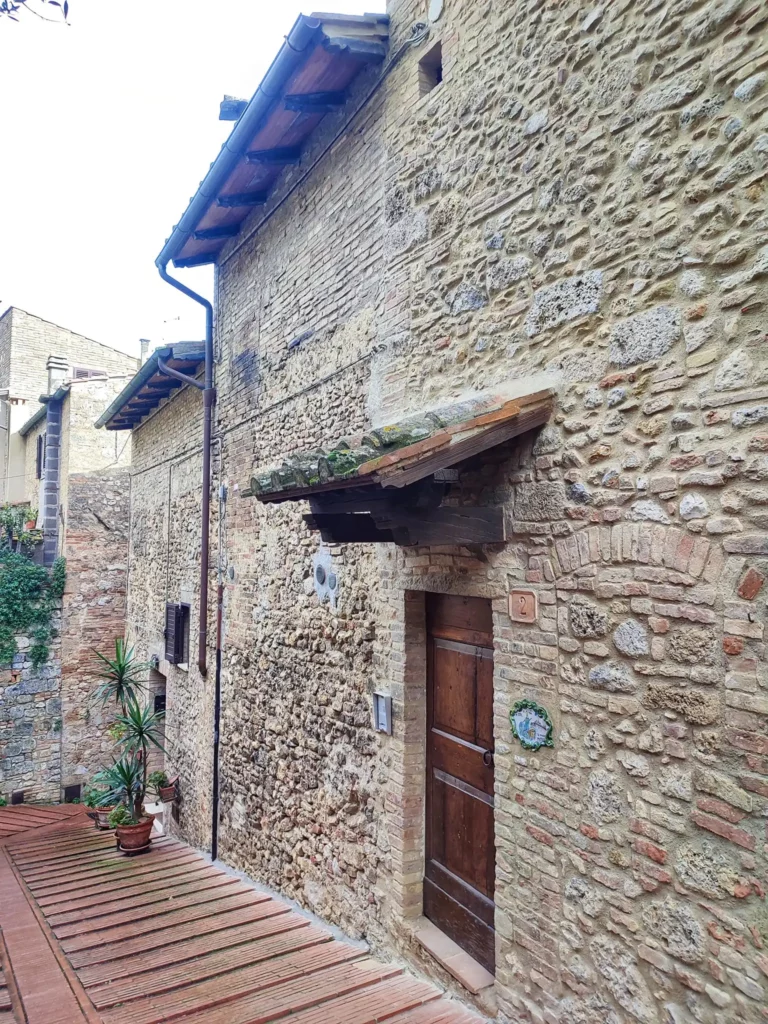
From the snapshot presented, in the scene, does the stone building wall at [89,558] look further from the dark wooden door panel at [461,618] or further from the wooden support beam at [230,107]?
the dark wooden door panel at [461,618]

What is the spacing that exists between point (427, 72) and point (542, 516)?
301 centimetres

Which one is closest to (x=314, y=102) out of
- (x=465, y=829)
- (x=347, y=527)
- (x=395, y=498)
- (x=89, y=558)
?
(x=347, y=527)

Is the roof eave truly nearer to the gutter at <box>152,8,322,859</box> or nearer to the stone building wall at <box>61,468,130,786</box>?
the gutter at <box>152,8,322,859</box>

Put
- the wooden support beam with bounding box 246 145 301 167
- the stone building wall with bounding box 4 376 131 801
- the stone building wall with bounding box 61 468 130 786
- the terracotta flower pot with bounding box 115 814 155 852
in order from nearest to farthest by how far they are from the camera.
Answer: the wooden support beam with bounding box 246 145 301 167 < the terracotta flower pot with bounding box 115 814 155 852 < the stone building wall with bounding box 4 376 131 801 < the stone building wall with bounding box 61 468 130 786

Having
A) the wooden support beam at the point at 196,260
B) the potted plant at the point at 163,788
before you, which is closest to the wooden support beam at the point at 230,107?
the wooden support beam at the point at 196,260

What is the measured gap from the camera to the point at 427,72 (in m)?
4.15

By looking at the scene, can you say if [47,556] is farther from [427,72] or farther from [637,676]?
[637,676]

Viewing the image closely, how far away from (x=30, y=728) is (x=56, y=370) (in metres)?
9.39

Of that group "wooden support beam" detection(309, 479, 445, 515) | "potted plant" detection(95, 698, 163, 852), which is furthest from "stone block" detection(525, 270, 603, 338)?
"potted plant" detection(95, 698, 163, 852)

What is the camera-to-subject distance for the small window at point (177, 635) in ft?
28.0

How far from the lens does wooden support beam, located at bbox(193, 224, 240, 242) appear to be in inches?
269

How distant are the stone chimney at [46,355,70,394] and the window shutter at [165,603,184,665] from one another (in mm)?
9915

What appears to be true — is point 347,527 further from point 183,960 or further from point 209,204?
point 209,204

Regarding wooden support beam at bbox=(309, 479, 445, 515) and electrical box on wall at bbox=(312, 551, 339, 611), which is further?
electrical box on wall at bbox=(312, 551, 339, 611)
